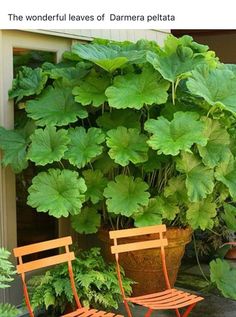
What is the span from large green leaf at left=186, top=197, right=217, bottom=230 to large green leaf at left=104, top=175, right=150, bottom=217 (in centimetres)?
46

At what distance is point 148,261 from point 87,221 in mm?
583

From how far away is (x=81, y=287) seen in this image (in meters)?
3.46

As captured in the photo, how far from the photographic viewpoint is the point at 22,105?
13.3 feet

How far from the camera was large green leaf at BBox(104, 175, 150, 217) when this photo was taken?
3.62 metres

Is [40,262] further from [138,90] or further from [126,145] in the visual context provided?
[138,90]

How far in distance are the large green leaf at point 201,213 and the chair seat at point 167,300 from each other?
75 centimetres

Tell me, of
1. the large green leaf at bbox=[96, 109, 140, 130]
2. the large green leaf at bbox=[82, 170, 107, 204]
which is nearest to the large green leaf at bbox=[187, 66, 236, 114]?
the large green leaf at bbox=[96, 109, 140, 130]

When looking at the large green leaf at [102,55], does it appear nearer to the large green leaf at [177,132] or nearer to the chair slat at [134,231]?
the large green leaf at [177,132]

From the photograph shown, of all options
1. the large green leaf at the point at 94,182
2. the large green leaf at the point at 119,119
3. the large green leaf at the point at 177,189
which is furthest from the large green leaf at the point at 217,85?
the large green leaf at the point at 94,182

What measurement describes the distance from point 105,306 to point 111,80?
66.7 inches

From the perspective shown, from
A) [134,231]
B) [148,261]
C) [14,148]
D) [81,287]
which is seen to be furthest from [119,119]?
[81,287]

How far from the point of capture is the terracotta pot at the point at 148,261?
3.97 metres

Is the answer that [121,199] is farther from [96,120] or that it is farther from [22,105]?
[22,105]
